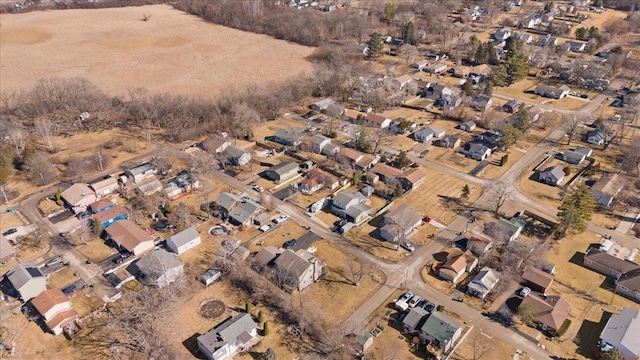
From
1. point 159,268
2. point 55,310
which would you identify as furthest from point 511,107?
point 55,310

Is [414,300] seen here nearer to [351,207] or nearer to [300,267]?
[300,267]

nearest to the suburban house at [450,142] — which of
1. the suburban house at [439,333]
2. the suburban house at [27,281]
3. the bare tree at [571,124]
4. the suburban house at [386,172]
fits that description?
the suburban house at [386,172]

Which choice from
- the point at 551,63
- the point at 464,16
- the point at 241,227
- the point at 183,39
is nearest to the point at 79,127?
the point at 241,227

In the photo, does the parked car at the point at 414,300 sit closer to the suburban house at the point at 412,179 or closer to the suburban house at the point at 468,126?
the suburban house at the point at 412,179

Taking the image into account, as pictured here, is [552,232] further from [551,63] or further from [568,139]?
[551,63]

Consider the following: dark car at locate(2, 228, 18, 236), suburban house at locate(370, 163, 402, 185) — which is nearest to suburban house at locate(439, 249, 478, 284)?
suburban house at locate(370, 163, 402, 185)

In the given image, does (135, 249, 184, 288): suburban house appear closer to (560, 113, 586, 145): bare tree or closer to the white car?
the white car

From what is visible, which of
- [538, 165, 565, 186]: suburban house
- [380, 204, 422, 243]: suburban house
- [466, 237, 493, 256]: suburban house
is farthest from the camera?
[538, 165, 565, 186]: suburban house
